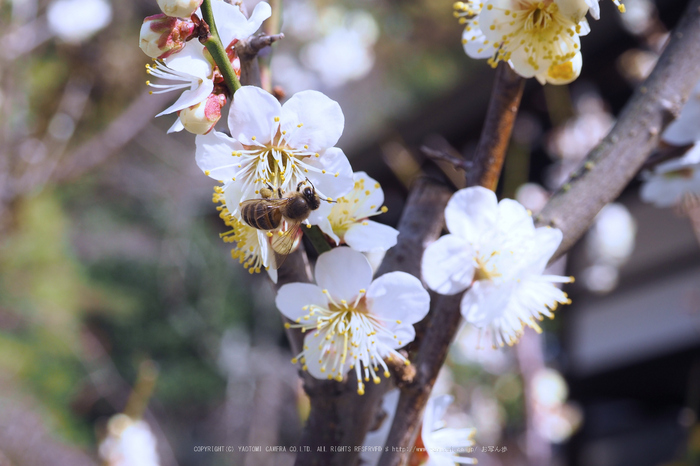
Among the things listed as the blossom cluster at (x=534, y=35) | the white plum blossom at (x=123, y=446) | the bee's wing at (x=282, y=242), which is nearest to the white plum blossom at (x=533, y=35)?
the blossom cluster at (x=534, y=35)

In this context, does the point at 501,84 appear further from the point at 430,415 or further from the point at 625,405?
the point at 625,405

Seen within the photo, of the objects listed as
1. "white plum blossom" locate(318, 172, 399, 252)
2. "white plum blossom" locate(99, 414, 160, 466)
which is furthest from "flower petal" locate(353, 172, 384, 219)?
"white plum blossom" locate(99, 414, 160, 466)

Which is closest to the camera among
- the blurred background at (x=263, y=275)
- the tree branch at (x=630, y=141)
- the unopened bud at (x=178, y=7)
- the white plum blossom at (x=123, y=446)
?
the unopened bud at (x=178, y=7)

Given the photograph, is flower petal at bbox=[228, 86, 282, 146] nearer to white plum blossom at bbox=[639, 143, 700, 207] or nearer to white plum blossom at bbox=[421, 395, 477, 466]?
white plum blossom at bbox=[421, 395, 477, 466]

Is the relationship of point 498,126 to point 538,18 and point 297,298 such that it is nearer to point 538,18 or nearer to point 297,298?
point 538,18

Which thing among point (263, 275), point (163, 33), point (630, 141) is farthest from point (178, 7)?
point (263, 275)

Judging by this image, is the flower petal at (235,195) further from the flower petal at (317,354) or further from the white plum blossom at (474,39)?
the white plum blossom at (474,39)
